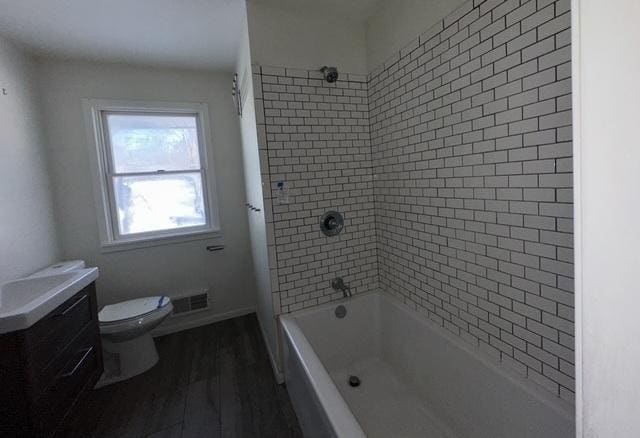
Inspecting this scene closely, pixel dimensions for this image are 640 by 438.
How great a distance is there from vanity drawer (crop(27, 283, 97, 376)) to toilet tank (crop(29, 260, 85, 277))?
31 centimetres

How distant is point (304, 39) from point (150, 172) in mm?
1789

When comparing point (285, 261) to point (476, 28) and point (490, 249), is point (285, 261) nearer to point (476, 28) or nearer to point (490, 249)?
point (490, 249)

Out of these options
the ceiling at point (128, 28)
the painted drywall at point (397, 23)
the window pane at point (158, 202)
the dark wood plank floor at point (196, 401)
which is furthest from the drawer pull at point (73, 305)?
the painted drywall at point (397, 23)

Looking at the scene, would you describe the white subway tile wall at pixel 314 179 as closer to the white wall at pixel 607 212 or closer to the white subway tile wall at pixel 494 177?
the white subway tile wall at pixel 494 177

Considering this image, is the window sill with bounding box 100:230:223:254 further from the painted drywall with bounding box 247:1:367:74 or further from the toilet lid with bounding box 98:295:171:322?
the painted drywall with bounding box 247:1:367:74

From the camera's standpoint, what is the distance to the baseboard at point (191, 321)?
258 cm

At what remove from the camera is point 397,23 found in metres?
1.60

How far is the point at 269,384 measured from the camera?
188cm

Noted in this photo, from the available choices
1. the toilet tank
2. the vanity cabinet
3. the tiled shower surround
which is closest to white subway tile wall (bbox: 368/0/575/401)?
the tiled shower surround

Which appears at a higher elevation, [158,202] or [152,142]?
[152,142]

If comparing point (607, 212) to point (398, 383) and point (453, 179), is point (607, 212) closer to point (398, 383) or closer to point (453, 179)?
point (453, 179)

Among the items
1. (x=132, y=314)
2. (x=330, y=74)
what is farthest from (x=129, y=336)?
(x=330, y=74)

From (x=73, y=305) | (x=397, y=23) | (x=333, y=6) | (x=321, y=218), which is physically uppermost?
(x=333, y=6)

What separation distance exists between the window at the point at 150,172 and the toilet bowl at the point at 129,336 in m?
0.63
